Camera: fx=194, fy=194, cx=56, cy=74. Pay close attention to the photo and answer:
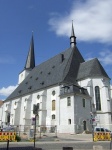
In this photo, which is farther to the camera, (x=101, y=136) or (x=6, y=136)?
(x=101, y=136)

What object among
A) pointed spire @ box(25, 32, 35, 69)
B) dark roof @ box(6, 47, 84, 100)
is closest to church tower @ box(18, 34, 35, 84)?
pointed spire @ box(25, 32, 35, 69)

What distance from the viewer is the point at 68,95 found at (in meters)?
34.8

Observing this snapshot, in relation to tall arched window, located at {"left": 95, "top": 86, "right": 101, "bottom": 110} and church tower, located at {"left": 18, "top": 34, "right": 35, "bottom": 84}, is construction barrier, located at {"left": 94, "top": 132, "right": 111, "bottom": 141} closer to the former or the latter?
tall arched window, located at {"left": 95, "top": 86, "right": 101, "bottom": 110}

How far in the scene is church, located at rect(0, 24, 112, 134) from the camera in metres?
33.9

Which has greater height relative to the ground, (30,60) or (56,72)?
(30,60)

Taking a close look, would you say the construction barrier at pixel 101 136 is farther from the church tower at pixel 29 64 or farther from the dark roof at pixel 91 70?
the church tower at pixel 29 64

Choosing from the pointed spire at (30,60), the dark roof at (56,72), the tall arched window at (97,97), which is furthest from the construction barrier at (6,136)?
the pointed spire at (30,60)

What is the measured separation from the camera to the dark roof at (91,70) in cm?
3838

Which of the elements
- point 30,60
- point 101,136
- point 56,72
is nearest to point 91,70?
point 56,72

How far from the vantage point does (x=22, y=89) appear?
5125cm

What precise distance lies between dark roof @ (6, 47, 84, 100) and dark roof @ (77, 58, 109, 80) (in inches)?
54.8

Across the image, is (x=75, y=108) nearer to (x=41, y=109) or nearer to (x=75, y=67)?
(x=41, y=109)

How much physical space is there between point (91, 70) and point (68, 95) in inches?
307

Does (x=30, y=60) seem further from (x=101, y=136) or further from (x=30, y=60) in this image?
(x=101, y=136)
